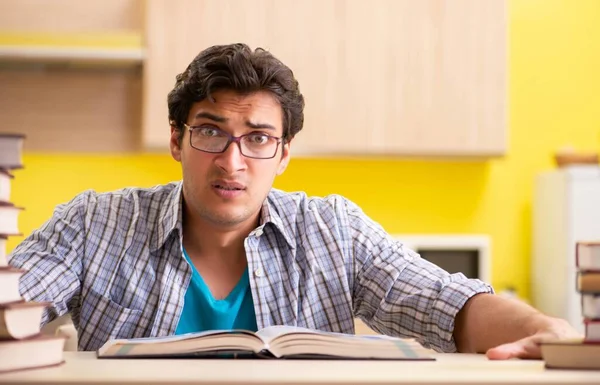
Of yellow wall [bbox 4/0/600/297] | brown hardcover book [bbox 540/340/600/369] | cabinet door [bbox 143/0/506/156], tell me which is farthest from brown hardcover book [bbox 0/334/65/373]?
yellow wall [bbox 4/0/600/297]

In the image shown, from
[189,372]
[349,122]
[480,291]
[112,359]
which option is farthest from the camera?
[349,122]

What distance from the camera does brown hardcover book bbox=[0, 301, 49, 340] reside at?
1021 millimetres

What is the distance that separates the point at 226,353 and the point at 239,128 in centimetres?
74

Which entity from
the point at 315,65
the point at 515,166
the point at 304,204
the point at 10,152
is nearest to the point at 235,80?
the point at 304,204

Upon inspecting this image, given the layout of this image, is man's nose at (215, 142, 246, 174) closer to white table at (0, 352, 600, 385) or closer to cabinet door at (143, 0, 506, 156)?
white table at (0, 352, 600, 385)

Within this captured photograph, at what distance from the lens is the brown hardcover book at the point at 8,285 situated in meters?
1.04

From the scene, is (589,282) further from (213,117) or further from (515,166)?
(515,166)

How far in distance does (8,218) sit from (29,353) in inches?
6.7

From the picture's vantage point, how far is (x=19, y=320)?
1.04 m

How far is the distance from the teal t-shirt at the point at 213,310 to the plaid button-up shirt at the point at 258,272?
0.04 m

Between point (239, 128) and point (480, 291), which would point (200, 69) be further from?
point (480, 291)

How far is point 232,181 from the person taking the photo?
1819 mm

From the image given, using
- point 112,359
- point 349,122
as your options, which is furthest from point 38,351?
point 349,122

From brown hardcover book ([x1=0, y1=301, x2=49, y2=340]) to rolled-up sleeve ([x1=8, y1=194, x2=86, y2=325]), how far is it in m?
0.57
